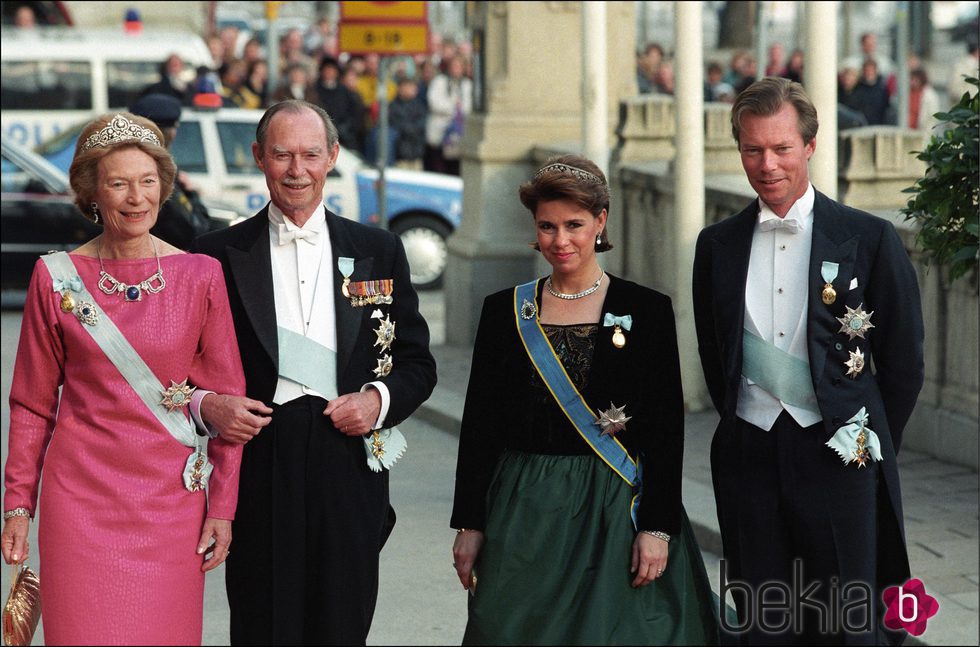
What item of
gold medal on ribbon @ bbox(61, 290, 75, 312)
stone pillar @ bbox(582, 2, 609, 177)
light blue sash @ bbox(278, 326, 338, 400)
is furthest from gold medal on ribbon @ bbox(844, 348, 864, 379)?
stone pillar @ bbox(582, 2, 609, 177)

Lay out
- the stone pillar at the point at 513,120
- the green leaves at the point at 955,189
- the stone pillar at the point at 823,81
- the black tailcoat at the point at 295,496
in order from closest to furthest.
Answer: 1. the black tailcoat at the point at 295,496
2. the green leaves at the point at 955,189
3. the stone pillar at the point at 823,81
4. the stone pillar at the point at 513,120

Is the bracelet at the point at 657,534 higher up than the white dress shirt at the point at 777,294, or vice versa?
the white dress shirt at the point at 777,294

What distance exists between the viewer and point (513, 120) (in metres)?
15.7

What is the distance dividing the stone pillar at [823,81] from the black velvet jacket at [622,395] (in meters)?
5.84

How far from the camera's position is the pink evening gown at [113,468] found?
4703 millimetres

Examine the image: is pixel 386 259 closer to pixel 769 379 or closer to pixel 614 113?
pixel 769 379

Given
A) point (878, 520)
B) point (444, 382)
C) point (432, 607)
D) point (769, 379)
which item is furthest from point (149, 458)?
point (444, 382)

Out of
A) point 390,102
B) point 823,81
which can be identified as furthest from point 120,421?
point 390,102

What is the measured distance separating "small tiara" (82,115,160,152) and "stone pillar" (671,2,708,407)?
7846 mm

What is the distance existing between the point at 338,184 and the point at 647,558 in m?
15.2

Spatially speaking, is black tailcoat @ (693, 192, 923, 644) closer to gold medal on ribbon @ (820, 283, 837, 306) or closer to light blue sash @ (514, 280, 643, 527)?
gold medal on ribbon @ (820, 283, 837, 306)

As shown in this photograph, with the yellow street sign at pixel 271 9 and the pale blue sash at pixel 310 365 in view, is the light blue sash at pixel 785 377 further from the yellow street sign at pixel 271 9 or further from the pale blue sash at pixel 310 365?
the yellow street sign at pixel 271 9

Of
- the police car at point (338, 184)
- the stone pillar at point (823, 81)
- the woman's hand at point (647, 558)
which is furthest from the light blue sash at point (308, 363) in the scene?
the police car at point (338, 184)

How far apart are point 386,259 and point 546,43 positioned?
35.1 ft
